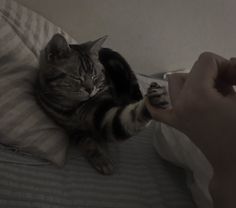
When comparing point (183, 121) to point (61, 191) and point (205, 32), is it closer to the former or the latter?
point (61, 191)

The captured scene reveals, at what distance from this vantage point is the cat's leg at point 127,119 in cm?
87

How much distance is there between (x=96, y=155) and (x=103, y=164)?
0.12 ft

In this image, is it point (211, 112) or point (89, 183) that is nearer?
point (211, 112)

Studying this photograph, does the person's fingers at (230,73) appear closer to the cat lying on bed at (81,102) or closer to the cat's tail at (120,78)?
the cat lying on bed at (81,102)

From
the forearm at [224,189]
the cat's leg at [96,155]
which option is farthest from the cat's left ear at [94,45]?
the forearm at [224,189]

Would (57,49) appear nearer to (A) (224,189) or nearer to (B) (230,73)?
(B) (230,73)

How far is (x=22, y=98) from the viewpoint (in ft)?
2.93

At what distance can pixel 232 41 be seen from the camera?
5.79 feet

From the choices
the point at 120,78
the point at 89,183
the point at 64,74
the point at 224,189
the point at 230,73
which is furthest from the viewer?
the point at 120,78

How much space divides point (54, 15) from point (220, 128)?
103 cm

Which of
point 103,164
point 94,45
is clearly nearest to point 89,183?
point 103,164

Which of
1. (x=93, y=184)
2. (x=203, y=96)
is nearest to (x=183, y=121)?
(x=203, y=96)

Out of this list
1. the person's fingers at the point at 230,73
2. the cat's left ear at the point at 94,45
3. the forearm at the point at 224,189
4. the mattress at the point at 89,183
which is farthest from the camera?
the cat's left ear at the point at 94,45

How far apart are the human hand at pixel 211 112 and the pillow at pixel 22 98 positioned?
14.2 inches
